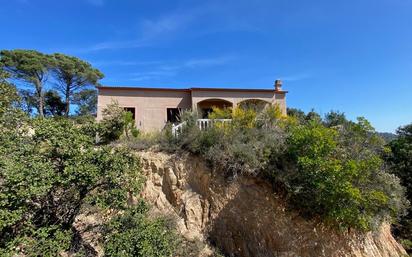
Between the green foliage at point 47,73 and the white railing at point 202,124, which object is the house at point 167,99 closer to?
the white railing at point 202,124

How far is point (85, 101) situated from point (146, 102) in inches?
532

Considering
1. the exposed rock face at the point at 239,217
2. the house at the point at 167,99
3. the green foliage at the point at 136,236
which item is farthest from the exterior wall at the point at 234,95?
the green foliage at the point at 136,236

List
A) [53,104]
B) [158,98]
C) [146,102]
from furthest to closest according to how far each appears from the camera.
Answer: [53,104]
[158,98]
[146,102]

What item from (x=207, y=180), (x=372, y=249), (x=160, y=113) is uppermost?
(x=160, y=113)

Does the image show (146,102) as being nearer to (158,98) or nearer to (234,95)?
(158,98)

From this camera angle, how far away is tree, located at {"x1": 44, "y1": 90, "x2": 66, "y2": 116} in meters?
23.0

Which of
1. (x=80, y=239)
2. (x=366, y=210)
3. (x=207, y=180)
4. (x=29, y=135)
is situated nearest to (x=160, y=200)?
(x=207, y=180)

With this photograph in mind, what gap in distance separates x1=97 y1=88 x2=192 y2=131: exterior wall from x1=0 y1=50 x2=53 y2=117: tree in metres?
10.1

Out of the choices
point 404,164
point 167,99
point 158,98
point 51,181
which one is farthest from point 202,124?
point 404,164

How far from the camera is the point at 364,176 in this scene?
6898mm

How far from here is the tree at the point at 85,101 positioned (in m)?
24.5

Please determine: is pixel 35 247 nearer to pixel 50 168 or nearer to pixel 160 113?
pixel 50 168

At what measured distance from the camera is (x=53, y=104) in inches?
923

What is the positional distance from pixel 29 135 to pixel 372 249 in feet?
32.6
